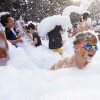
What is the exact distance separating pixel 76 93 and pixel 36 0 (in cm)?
1516

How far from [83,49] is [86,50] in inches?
1.5

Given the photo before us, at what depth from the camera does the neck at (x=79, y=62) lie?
2.19 metres

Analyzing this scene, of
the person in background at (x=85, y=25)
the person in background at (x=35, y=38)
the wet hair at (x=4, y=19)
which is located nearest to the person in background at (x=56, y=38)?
the person in background at (x=85, y=25)

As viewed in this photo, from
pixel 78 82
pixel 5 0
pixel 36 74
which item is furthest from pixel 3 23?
pixel 5 0

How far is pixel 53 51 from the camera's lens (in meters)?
3.85

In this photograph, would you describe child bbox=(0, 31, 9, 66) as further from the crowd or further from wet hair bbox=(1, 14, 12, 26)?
wet hair bbox=(1, 14, 12, 26)

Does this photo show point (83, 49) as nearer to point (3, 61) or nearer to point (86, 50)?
point (86, 50)

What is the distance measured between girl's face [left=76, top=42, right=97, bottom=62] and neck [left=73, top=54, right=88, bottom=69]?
0.07m

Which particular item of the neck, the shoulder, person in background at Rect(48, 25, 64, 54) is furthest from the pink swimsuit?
person in background at Rect(48, 25, 64, 54)

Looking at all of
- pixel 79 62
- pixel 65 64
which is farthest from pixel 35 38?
pixel 79 62

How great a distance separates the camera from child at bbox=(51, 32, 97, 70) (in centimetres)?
207

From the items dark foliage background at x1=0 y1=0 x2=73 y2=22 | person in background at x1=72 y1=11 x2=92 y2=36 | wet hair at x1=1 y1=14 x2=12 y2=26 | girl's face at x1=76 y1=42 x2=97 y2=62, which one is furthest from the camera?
dark foliage background at x1=0 y1=0 x2=73 y2=22

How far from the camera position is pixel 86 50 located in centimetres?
206

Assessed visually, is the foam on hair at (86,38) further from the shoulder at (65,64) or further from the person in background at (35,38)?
the person in background at (35,38)
